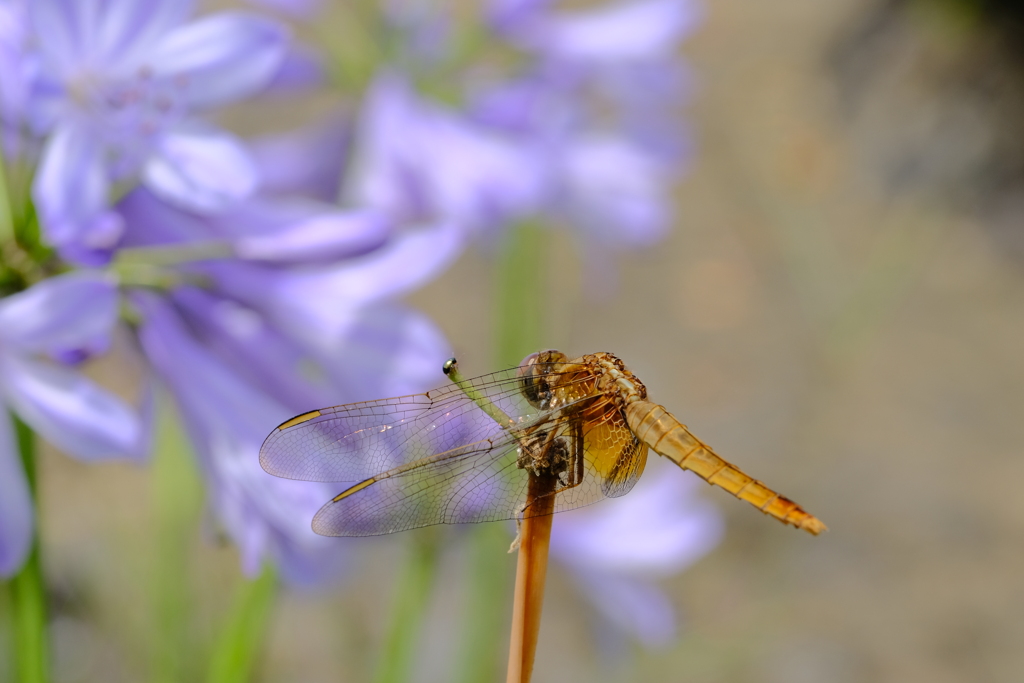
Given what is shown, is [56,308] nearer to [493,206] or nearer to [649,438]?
[649,438]

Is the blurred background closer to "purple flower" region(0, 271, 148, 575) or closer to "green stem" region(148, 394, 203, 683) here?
"green stem" region(148, 394, 203, 683)

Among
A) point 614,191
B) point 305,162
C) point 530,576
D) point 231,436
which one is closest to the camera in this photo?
point 530,576

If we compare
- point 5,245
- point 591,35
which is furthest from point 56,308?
point 591,35

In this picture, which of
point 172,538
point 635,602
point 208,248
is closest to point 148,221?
point 208,248

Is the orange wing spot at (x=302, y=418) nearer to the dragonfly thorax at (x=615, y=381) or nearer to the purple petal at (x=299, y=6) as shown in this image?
the dragonfly thorax at (x=615, y=381)

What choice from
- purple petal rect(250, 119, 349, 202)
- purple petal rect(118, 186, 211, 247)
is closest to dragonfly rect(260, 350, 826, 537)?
purple petal rect(118, 186, 211, 247)

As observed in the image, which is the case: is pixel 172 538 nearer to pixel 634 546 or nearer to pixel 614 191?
pixel 634 546
